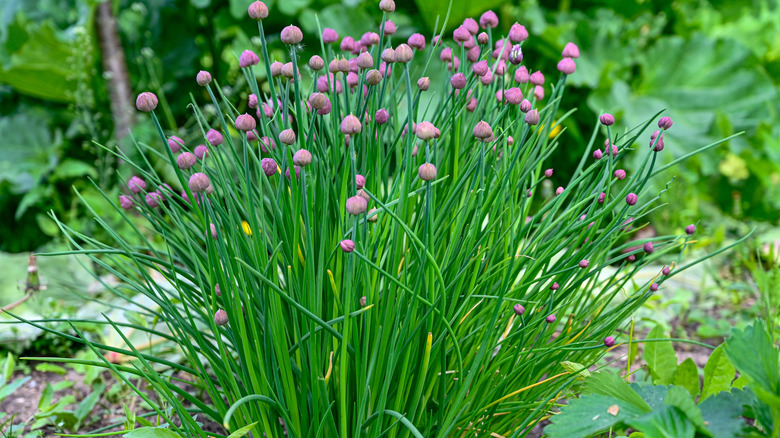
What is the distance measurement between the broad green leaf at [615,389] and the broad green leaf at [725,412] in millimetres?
79

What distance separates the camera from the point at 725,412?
0.81 meters

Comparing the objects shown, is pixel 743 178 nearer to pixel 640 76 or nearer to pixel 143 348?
pixel 640 76

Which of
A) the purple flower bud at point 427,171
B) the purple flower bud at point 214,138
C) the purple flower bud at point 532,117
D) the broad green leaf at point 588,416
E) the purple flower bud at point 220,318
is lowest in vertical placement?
the broad green leaf at point 588,416

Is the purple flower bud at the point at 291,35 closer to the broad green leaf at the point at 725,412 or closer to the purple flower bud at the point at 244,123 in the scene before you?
the purple flower bud at the point at 244,123

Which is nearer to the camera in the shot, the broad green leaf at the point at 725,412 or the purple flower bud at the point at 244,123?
the broad green leaf at the point at 725,412

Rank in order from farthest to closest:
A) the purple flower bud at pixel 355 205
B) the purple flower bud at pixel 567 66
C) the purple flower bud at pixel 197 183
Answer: the purple flower bud at pixel 567 66 < the purple flower bud at pixel 197 183 < the purple flower bud at pixel 355 205

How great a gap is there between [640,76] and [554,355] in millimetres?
2832

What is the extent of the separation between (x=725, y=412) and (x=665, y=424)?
0.35ft

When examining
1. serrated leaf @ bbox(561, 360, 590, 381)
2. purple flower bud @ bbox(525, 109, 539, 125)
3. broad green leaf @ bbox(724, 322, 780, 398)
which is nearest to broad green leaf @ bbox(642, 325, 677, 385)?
serrated leaf @ bbox(561, 360, 590, 381)

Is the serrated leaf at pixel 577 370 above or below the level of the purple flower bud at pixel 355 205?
below

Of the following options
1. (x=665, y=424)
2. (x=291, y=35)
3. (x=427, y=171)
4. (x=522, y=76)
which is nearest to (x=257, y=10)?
(x=291, y=35)

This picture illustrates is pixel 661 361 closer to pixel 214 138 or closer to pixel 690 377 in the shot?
pixel 690 377

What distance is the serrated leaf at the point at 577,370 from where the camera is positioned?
3.06 ft

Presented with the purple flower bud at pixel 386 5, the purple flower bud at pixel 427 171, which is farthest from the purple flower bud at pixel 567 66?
the purple flower bud at pixel 427 171
